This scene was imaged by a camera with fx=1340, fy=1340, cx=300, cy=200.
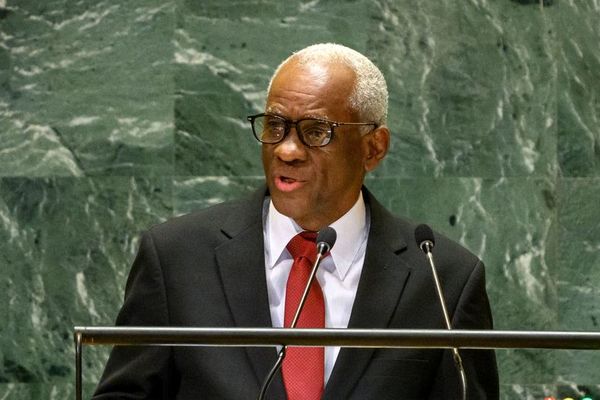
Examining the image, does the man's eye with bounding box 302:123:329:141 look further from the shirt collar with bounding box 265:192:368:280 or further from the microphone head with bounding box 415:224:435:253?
the microphone head with bounding box 415:224:435:253

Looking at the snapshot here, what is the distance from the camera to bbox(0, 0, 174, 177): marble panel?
5.09m

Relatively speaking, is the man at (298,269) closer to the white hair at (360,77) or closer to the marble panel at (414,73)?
the white hair at (360,77)

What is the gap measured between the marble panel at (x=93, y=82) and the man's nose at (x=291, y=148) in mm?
1620

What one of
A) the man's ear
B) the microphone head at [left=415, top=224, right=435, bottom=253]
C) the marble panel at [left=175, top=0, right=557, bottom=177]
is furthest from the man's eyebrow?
the marble panel at [left=175, top=0, right=557, bottom=177]

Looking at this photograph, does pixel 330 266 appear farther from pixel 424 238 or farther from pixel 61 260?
pixel 61 260

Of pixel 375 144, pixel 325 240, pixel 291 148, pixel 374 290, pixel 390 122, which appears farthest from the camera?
pixel 390 122

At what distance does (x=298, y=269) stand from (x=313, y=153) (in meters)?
0.31

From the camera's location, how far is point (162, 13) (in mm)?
5086

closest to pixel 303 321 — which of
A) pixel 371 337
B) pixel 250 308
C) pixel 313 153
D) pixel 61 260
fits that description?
pixel 250 308

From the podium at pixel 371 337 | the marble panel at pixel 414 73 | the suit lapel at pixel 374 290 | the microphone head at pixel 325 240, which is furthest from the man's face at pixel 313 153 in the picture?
the marble panel at pixel 414 73

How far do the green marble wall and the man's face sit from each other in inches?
54.5

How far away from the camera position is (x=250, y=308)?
11.6 ft

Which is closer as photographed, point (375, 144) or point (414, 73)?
point (375, 144)

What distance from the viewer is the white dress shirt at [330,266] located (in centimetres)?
359
